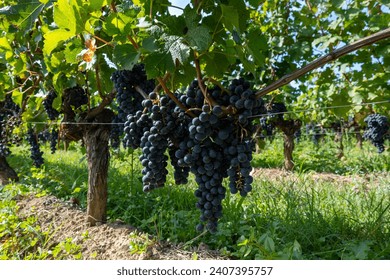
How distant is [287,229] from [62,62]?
216 centimetres

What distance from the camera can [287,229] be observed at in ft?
9.15

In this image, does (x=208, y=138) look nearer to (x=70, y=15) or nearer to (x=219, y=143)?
(x=219, y=143)

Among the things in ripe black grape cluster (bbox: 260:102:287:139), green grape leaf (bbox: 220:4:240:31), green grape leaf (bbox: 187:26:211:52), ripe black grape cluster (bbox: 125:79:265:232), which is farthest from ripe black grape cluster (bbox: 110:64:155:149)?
ripe black grape cluster (bbox: 260:102:287:139)

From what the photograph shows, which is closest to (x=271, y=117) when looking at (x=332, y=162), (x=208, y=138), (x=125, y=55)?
(x=332, y=162)

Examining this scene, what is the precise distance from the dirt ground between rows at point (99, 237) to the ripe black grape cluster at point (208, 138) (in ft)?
3.04

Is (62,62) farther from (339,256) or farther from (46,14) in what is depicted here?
(339,256)

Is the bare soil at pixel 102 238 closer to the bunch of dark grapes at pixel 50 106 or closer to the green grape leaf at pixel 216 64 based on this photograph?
the bunch of dark grapes at pixel 50 106

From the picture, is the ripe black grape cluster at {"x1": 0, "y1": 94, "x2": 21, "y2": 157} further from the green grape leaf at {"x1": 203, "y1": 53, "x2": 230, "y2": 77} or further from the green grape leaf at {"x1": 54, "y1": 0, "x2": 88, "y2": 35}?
the green grape leaf at {"x1": 203, "y1": 53, "x2": 230, "y2": 77}

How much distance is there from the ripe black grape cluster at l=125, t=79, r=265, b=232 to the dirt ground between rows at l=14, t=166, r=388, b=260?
0.93m

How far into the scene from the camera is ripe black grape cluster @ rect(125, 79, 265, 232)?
151 centimetres

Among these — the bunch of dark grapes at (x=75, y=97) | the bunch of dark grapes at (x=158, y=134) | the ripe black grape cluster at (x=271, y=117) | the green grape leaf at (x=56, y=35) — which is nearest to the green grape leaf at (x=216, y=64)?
the bunch of dark grapes at (x=158, y=134)

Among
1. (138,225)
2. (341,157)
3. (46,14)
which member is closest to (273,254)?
(138,225)

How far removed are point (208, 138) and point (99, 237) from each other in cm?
174

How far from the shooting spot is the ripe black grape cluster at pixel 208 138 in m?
1.51
